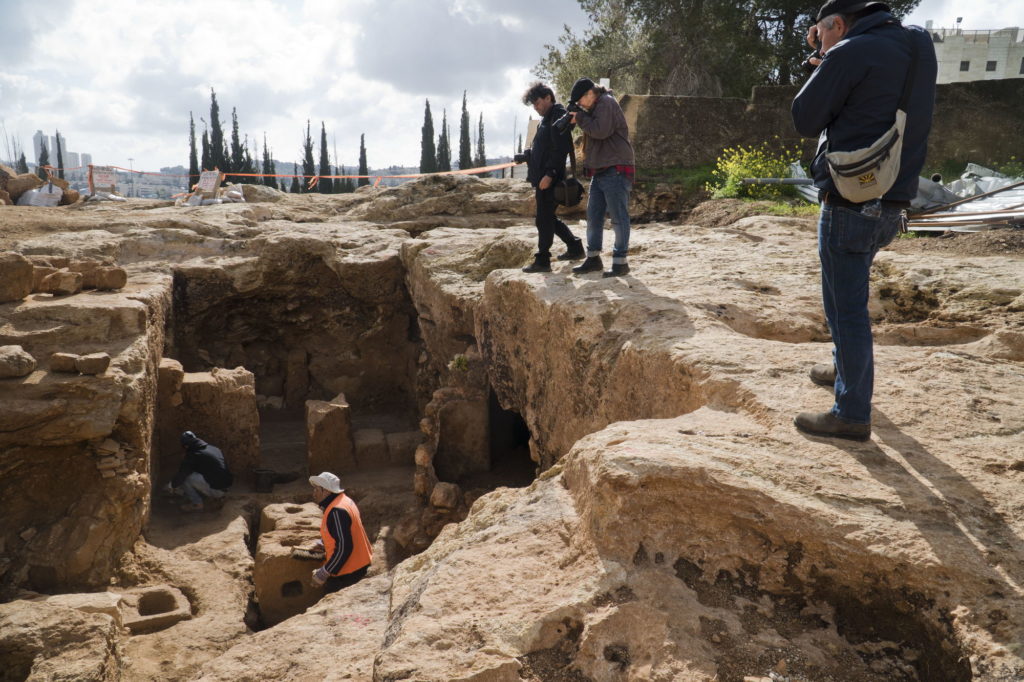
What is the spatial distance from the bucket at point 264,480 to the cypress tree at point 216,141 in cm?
3336

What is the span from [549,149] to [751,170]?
6.71 metres

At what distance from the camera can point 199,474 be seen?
331 inches

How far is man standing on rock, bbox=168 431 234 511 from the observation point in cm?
828

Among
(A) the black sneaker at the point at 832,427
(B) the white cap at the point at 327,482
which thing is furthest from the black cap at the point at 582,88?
A: (B) the white cap at the point at 327,482

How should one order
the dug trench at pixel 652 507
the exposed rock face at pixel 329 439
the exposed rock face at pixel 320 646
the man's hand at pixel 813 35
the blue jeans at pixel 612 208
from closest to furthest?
the dug trench at pixel 652 507 → the man's hand at pixel 813 35 → the exposed rock face at pixel 320 646 → the blue jeans at pixel 612 208 → the exposed rock face at pixel 329 439

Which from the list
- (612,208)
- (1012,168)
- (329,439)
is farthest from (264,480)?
(1012,168)

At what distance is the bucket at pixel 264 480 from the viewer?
9.29 m

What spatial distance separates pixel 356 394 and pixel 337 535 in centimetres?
710

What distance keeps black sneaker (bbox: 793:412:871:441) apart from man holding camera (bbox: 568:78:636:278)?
3.15m

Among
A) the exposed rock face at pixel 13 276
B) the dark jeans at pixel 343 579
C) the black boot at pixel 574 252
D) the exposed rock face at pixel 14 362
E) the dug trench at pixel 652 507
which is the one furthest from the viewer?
the exposed rock face at pixel 13 276

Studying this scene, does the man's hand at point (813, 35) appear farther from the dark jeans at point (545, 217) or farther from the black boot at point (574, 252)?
the black boot at point (574, 252)

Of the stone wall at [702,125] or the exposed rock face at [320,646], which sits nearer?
the exposed rock face at [320,646]

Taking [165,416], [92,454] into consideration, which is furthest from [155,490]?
[92,454]

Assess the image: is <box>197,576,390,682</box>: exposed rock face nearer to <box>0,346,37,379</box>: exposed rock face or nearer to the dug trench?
the dug trench
